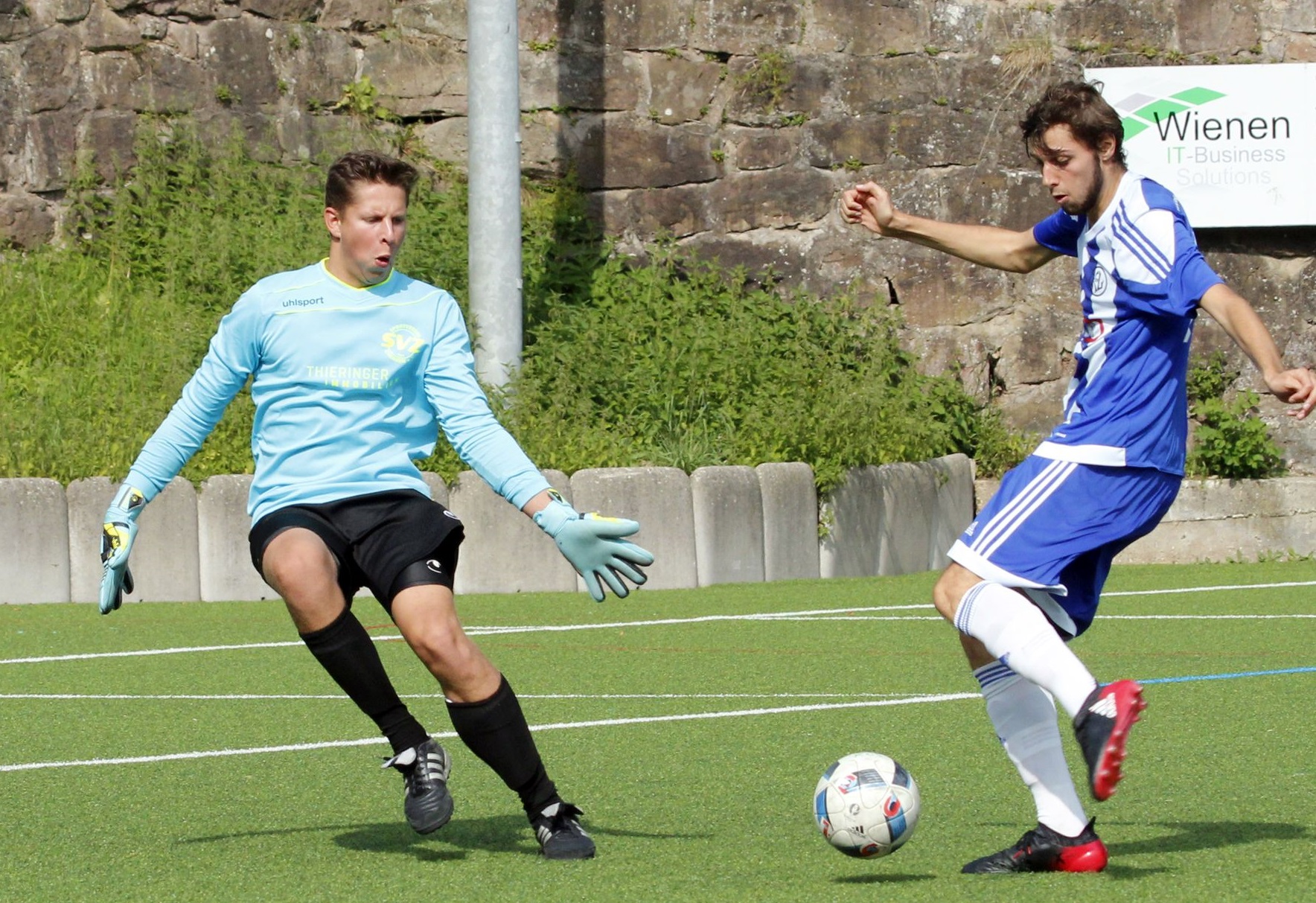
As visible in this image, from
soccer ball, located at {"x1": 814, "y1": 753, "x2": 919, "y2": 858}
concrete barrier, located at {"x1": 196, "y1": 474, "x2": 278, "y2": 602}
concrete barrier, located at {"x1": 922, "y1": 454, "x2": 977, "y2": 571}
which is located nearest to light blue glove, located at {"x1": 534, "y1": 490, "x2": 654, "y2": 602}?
soccer ball, located at {"x1": 814, "y1": 753, "x2": 919, "y2": 858}

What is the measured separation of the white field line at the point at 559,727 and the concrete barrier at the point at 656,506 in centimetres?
381

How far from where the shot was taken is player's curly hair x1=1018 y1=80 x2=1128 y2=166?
14.6ft

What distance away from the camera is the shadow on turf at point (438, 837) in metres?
4.67

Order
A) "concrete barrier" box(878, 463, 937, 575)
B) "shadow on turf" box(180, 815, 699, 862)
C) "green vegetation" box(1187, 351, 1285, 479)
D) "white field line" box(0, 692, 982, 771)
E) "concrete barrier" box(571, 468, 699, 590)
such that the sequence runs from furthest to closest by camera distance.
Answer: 1. "green vegetation" box(1187, 351, 1285, 479)
2. "concrete barrier" box(878, 463, 937, 575)
3. "concrete barrier" box(571, 468, 699, 590)
4. "white field line" box(0, 692, 982, 771)
5. "shadow on turf" box(180, 815, 699, 862)

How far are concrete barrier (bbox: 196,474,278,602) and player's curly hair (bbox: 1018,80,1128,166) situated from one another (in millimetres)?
6764

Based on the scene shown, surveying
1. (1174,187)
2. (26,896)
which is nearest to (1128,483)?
(26,896)

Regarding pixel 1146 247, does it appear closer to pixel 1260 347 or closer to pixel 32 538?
pixel 1260 347

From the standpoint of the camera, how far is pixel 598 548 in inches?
174

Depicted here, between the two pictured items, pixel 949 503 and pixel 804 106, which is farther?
pixel 804 106

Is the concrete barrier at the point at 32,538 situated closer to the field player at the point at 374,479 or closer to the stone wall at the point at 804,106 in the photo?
the stone wall at the point at 804,106

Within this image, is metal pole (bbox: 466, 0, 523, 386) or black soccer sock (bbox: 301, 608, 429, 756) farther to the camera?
metal pole (bbox: 466, 0, 523, 386)


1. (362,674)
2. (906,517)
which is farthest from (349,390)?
(906,517)

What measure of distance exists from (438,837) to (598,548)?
100 centimetres

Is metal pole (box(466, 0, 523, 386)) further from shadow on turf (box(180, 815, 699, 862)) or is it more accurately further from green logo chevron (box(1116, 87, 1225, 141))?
shadow on turf (box(180, 815, 699, 862))
